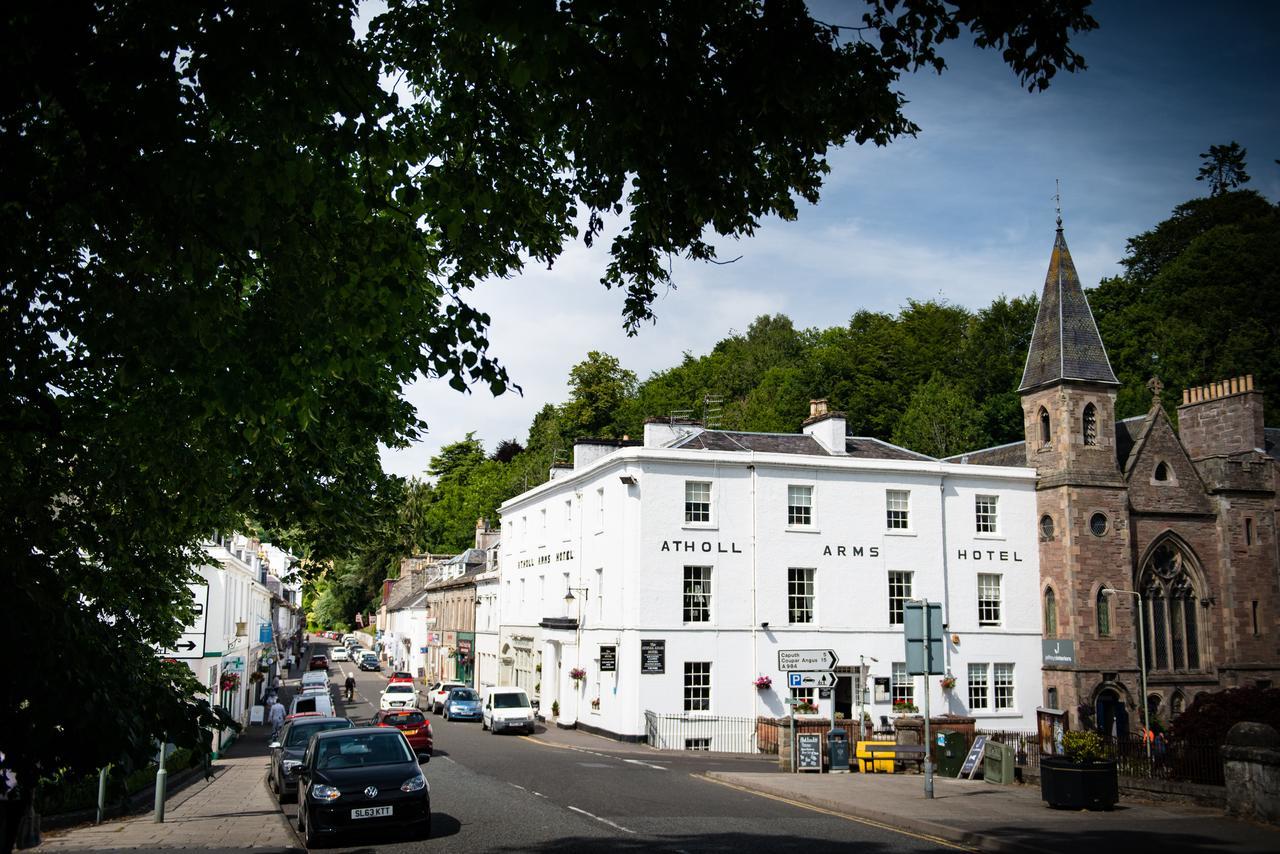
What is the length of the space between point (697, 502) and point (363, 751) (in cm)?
2227

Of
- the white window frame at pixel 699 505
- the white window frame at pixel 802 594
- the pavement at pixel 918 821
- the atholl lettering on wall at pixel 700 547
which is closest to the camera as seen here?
the pavement at pixel 918 821

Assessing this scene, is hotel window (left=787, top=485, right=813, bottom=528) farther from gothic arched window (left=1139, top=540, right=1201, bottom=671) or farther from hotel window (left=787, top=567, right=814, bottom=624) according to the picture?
gothic arched window (left=1139, top=540, right=1201, bottom=671)

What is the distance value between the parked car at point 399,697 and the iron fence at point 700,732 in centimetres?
1532

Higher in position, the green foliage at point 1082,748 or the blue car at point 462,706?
the green foliage at point 1082,748

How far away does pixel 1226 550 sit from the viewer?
137 ft

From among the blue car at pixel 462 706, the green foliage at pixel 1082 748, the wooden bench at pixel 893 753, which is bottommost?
the blue car at pixel 462 706

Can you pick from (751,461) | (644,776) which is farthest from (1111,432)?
(644,776)

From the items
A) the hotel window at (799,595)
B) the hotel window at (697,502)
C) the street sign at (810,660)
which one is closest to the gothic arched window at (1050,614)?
the hotel window at (799,595)

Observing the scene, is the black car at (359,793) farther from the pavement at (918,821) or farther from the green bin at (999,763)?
the green bin at (999,763)

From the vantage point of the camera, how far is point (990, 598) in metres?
39.3

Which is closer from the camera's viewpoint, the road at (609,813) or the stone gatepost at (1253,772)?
the road at (609,813)

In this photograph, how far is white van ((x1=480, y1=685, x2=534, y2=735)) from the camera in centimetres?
3878

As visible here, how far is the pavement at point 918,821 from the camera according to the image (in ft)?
46.5

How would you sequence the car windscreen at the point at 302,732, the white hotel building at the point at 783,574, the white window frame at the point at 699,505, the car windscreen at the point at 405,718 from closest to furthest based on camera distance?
the car windscreen at the point at 302,732
the car windscreen at the point at 405,718
the white hotel building at the point at 783,574
the white window frame at the point at 699,505
